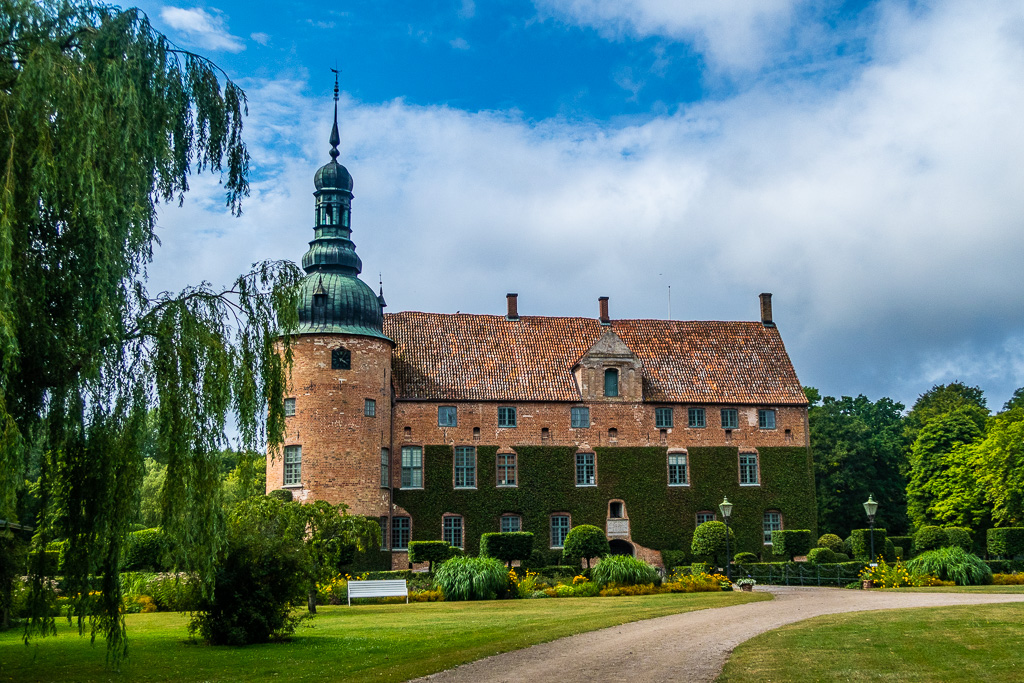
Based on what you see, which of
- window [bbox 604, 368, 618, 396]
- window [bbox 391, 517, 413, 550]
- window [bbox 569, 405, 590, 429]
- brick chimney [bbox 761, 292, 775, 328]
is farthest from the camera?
brick chimney [bbox 761, 292, 775, 328]

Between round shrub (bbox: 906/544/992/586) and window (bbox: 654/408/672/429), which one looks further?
window (bbox: 654/408/672/429)

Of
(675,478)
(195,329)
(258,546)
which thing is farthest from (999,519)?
(195,329)

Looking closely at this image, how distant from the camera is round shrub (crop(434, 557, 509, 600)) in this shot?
29.0 m

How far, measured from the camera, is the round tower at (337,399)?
38562 mm

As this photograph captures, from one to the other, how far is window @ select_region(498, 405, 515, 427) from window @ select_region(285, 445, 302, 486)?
8577mm

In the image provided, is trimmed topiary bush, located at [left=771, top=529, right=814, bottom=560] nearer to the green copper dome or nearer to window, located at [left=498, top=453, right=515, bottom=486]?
window, located at [left=498, top=453, right=515, bottom=486]

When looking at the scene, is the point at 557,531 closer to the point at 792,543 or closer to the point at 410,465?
the point at 410,465

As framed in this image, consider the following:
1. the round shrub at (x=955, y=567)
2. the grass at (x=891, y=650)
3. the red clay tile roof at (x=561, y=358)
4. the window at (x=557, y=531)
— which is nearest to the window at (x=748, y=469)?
the red clay tile roof at (x=561, y=358)

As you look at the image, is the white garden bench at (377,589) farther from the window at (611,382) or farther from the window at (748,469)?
the window at (748,469)

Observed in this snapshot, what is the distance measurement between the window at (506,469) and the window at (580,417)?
3.03 meters

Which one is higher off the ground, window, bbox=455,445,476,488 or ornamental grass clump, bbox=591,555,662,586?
window, bbox=455,445,476,488

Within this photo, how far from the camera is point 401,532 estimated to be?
40.8 meters

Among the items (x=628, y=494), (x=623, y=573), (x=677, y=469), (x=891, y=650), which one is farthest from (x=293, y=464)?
(x=891, y=650)

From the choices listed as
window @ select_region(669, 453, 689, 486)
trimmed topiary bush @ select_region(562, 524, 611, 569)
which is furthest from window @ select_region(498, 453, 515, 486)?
window @ select_region(669, 453, 689, 486)
